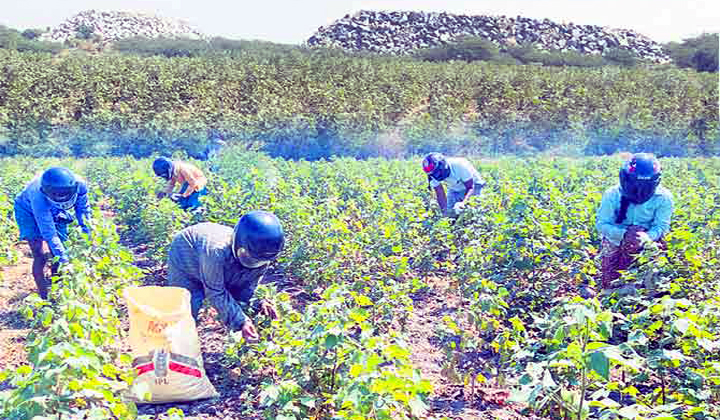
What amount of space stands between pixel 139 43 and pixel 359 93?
20.1 m

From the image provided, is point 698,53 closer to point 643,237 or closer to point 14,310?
point 643,237

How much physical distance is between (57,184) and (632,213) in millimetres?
4437

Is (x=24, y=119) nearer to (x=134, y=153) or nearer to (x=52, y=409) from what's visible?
(x=134, y=153)

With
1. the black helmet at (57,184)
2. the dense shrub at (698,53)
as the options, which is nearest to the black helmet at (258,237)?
the black helmet at (57,184)

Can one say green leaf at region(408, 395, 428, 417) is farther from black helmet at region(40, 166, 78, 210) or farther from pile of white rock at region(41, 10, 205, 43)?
pile of white rock at region(41, 10, 205, 43)

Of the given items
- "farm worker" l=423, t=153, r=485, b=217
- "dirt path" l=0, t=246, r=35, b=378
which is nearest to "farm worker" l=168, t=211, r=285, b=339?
"dirt path" l=0, t=246, r=35, b=378

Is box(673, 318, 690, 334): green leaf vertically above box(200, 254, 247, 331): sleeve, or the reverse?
box(673, 318, 690, 334): green leaf

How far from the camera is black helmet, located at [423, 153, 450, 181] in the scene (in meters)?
7.49

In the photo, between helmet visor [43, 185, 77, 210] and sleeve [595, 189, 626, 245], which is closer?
sleeve [595, 189, 626, 245]

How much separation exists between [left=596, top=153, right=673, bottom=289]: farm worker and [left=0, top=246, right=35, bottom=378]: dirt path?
420 centimetres

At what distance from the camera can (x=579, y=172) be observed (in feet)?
38.5

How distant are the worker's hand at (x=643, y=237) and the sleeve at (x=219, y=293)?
106 inches

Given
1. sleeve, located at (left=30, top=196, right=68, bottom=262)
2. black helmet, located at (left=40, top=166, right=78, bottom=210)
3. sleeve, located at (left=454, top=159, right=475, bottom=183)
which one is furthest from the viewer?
sleeve, located at (left=454, top=159, right=475, bottom=183)

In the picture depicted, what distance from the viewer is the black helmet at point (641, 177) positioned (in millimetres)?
4883
